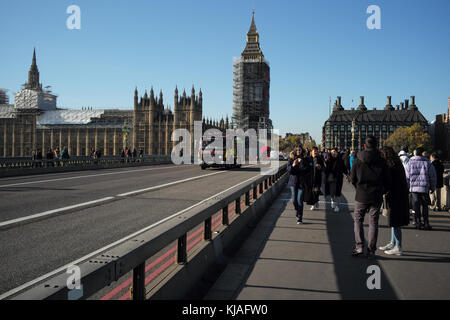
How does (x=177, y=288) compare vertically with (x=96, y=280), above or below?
below

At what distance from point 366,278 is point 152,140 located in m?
111

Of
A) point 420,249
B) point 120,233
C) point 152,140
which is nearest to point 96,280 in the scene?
point 120,233

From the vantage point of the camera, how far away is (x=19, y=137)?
125 meters

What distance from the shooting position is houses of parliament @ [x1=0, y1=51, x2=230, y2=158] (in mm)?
113688

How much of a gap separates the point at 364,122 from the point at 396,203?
161171 mm

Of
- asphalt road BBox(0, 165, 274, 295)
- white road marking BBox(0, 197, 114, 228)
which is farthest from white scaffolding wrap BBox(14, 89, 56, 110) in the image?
white road marking BBox(0, 197, 114, 228)

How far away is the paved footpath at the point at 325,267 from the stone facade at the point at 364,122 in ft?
494

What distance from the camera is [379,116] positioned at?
525 feet

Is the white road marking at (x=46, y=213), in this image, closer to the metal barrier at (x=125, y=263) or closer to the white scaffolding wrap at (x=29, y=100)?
the metal barrier at (x=125, y=263)

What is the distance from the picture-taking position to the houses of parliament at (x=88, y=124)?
113688 millimetres

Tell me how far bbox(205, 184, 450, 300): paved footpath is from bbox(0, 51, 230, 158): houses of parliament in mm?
103585

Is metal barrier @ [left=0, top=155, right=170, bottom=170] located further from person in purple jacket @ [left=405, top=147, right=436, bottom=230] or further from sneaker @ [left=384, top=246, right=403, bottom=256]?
sneaker @ [left=384, top=246, right=403, bottom=256]

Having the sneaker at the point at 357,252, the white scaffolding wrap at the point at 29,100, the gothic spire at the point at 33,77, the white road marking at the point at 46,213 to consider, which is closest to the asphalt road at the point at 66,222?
the white road marking at the point at 46,213
